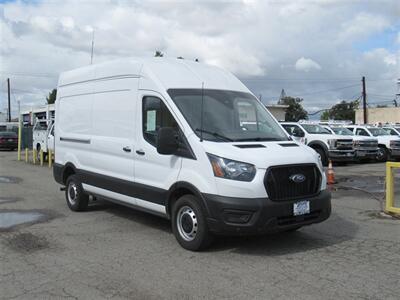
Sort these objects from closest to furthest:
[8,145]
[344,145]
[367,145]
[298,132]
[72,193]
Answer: [72,193] → [344,145] → [298,132] → [367,145] → [8,145]

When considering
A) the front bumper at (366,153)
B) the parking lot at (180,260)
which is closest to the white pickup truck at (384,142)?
the front bumper at (366,153)

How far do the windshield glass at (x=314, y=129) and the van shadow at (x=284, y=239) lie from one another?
515 inches

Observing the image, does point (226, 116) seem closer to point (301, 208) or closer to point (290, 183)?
point (290, 183)

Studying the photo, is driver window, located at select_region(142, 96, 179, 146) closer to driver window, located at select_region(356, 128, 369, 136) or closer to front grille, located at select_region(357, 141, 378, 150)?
front grille, located at select_region(357, 141, 378, 150)

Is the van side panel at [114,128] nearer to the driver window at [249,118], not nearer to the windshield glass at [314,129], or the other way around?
the driver window at [249,118]

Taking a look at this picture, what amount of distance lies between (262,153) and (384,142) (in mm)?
18885

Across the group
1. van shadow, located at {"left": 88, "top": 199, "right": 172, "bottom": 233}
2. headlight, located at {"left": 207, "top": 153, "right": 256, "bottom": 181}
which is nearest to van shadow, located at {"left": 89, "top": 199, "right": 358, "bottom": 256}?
van shadow, located at {"left": 88, "top": 199, "right": 172, "bottom": 233}

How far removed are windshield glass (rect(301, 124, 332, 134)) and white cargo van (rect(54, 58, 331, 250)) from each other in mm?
13984

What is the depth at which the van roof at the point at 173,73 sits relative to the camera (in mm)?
7023

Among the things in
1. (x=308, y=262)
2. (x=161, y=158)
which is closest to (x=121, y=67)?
(x=161, y=158)

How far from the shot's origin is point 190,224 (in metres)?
6.31

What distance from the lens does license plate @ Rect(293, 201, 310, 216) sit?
239 inches

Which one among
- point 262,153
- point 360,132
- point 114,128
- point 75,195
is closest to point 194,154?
point 262,153

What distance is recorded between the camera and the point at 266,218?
583cm
